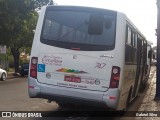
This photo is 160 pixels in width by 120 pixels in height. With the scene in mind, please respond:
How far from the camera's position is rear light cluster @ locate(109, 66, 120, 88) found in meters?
10.1

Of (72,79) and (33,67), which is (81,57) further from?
(33,67)

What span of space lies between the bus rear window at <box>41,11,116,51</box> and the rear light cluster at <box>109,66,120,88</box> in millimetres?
544

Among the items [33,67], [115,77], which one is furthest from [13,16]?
[115,77]

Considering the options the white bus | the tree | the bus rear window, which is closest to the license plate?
the white bus

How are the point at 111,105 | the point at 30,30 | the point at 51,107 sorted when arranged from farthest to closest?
the point at 30,30 < the point at 51,107 < the point at 111,105

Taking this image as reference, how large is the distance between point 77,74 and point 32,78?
3.90 feet

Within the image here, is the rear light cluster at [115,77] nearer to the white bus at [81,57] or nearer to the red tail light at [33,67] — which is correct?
the white bus at [81,57]

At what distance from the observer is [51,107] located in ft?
44.4

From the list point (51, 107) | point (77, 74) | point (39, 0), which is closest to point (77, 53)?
point (77, 74)

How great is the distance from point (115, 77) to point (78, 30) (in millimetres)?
1540

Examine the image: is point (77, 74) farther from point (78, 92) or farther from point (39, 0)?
point (39, 0)

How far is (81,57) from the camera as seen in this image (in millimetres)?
10273

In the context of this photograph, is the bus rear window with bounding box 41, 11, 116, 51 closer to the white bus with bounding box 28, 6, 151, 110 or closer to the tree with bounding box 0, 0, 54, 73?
the white bus with bounding box 28, 6, 151, 110

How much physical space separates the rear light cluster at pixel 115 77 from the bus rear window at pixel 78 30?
544mm
